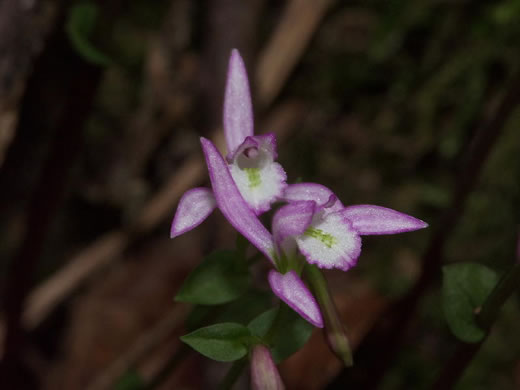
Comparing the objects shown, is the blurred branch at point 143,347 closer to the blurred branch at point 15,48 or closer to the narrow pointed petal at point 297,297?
the blurred branch at point 15,48

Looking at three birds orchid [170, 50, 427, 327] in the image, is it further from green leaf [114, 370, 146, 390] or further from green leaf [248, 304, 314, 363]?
green leaf [114, 370, 146, 390]

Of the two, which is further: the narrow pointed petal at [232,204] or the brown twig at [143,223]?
the brown twig at [143,223]

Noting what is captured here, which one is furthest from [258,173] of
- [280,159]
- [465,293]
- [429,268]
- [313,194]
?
[280,159]

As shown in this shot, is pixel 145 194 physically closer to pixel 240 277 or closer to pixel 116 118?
pixel 116 118

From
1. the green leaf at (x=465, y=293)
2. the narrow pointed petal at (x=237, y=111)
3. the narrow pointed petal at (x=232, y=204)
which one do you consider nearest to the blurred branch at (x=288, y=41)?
the narrow pointed petal at (x=237, y=111)

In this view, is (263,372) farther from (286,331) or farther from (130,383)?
(130,383)

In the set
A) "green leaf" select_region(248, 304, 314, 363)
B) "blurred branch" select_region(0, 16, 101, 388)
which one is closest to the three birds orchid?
"green leaf" select_region(248, 304, 314, 363)
